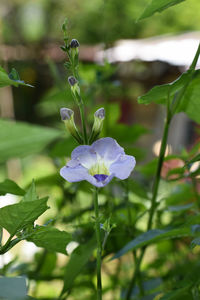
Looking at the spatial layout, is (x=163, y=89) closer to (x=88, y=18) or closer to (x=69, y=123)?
(x=69, y=123)

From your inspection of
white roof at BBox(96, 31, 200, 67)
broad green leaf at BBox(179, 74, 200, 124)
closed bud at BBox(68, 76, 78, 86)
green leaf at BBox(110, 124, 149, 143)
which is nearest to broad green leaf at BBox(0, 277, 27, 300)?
closed bud at BBox(68, 76, 78, 86)

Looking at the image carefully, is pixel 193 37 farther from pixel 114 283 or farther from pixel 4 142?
pixel 4 142

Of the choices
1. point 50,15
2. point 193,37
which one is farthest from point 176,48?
point 50,15

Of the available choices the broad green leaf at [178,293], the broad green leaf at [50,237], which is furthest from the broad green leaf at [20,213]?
the broad green leaf at [178,293]

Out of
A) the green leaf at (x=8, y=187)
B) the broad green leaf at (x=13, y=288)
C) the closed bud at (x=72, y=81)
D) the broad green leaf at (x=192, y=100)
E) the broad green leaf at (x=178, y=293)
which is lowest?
the broad green leaf at (x=13, y=288)

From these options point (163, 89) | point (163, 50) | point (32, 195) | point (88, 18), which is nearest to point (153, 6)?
point (163, 89)

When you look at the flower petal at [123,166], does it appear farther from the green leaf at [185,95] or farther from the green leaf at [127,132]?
the green leaf at [127,132]
